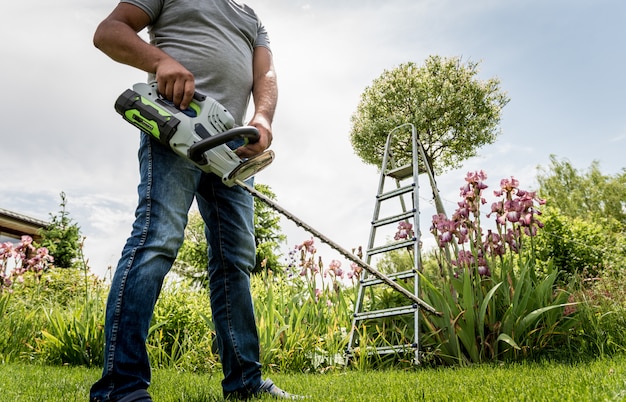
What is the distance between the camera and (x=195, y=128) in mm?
1719

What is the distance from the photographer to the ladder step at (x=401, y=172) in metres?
4.52

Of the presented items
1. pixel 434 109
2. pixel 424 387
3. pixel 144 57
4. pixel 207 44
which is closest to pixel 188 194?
pixel 144 57

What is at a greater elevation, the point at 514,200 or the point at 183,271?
the point at 183,271

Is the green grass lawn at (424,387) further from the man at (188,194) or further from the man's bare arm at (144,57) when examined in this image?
the man's bare arm at (144,57)

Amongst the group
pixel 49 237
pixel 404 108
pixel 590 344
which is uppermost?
pixel 404 108

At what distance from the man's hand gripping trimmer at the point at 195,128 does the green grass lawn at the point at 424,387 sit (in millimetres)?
908

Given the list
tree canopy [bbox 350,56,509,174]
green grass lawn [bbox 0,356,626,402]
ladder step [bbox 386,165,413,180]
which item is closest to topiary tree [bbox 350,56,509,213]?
tree canopy [bbox 350,56,509,174]

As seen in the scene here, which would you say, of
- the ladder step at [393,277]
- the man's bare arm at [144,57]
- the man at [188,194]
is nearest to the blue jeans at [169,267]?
the man at [188,194]

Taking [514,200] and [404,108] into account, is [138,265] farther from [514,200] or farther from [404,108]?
[404,108]

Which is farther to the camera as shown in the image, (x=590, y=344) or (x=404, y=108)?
(x=404, y=108)

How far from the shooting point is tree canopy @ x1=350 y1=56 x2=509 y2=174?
16109mm

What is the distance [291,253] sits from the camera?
552cm

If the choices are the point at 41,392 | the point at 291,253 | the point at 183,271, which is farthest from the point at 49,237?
the point at 41,392

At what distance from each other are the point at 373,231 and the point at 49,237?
32.9 ft
